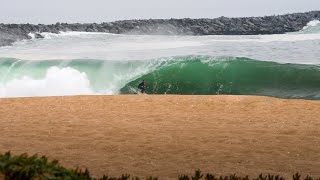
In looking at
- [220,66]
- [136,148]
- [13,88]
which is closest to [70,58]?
[13,88]

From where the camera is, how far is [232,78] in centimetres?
2347

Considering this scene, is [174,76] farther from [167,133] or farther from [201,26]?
[201,26]

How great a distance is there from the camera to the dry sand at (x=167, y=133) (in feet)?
24.7

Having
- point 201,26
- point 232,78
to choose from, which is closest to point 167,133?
point 232,78

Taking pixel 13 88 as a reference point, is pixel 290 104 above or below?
below

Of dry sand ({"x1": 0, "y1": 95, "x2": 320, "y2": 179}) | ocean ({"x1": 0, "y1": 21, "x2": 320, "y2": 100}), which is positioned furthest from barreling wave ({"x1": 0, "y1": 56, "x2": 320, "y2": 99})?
dry sand ({"x1": 0, "y1": 95, "x2": 320, "y2": 179})

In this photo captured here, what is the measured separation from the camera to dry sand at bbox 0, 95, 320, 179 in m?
7.52

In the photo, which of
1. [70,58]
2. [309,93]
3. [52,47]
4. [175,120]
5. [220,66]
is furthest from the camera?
[52,47]

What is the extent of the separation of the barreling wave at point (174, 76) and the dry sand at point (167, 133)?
7.87 m

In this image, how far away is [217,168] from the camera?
7285 millimetres

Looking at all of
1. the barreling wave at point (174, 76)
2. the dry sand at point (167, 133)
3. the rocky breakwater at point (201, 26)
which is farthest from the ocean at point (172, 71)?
the rocky breakwater at point (201, 26)

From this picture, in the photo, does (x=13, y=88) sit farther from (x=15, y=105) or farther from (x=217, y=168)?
(x=217, y=168)

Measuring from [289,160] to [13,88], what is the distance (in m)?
16.2

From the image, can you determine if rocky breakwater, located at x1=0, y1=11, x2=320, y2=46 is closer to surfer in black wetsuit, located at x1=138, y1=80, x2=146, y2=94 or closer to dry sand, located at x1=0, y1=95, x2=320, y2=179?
surfer in black wetsuit, located at x1=138, y1=80, x2=146, y2=94
